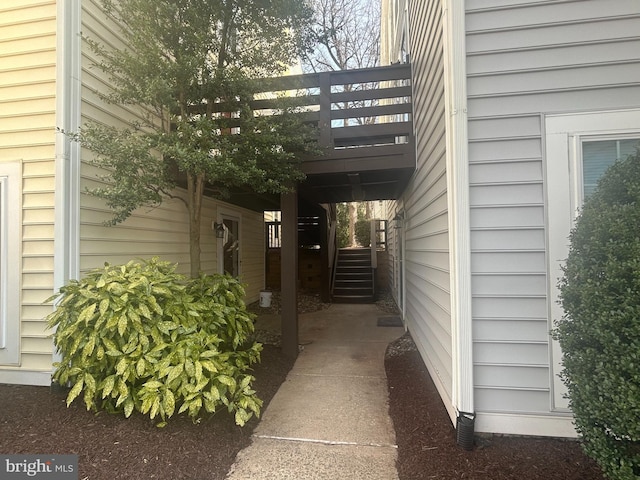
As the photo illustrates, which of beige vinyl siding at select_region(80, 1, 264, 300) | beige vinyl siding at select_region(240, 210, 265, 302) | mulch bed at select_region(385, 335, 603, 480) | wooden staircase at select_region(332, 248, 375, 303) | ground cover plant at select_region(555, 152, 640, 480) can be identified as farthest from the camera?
wooden staircase at select_region(332, 248, 375, 303)

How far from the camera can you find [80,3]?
3.17 m

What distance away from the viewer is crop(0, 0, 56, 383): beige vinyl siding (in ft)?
10.2

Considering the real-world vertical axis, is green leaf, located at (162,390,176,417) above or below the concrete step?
above

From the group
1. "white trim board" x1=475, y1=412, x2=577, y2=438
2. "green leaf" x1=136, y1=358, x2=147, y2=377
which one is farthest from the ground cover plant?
"green leaf" x1=136, y1=358, x2=147, y2=377

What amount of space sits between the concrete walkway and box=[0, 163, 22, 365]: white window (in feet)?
8.16

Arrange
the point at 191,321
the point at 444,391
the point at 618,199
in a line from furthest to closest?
the point at 444,391 < the point at 191,321 < the point at 618,199

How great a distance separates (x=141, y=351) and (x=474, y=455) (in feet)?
7.86

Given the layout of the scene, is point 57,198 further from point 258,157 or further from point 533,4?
point 533,4

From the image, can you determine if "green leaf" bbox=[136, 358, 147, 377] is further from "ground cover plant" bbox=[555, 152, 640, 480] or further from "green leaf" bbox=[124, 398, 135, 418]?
"ground cover plant" bbox=[555, 152, 640, 480]

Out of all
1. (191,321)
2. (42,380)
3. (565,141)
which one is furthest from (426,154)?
(42,380)

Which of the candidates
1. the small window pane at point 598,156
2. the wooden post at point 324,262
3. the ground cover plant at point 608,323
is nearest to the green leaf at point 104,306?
the ground cover plant at point 608,323

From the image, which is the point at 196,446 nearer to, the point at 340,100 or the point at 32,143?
the point at 32,143

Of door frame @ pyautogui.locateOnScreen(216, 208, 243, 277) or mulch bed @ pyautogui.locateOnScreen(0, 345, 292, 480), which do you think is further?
door frame @ pyautogui.locateOnScreen(216, 208, 243, 277)

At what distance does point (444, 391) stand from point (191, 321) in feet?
7.22
